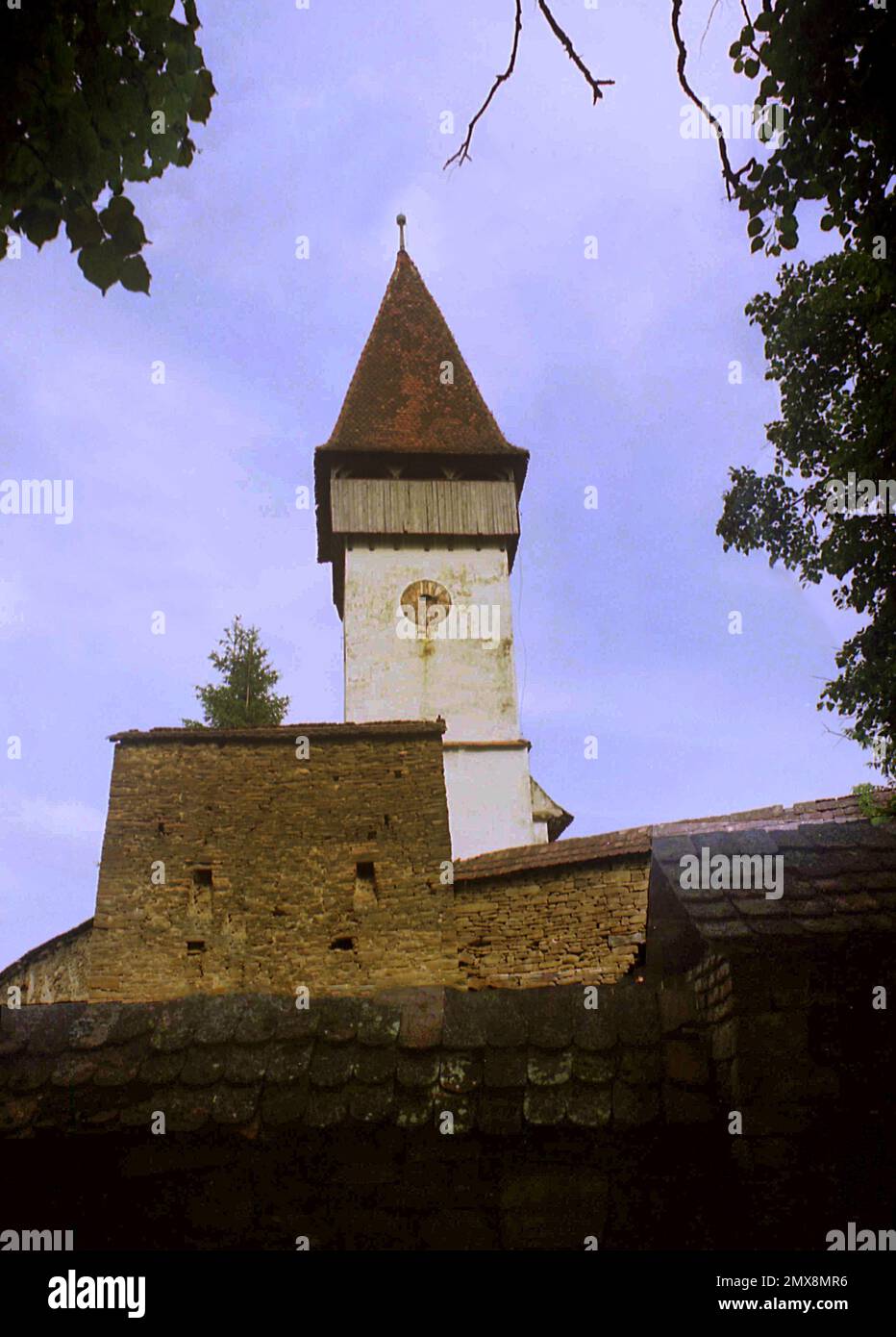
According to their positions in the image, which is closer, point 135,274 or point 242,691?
point 135,274

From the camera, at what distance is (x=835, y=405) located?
34.6 ft

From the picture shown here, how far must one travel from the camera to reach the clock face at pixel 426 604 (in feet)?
77.5

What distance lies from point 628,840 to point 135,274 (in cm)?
1183

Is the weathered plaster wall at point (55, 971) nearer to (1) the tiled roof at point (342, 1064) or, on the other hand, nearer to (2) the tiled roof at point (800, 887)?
(1) the tiled roof at point (342, 1064)

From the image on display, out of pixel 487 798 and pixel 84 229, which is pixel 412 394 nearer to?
pixel 487 798

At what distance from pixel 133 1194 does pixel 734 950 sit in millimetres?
2002

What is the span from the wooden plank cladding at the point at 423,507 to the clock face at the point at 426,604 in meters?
1.23

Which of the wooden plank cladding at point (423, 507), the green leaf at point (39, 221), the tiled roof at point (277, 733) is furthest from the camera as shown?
the wooden plank cladding at point (423, 507)

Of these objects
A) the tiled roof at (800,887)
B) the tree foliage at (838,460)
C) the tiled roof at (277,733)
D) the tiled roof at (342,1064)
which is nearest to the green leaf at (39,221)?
the tiled roof at (342,1064)

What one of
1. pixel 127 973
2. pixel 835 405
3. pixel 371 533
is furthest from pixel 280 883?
pixel 371 533

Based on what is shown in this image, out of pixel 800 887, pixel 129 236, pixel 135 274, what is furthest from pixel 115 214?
pixel 800 887

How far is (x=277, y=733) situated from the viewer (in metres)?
15.3
